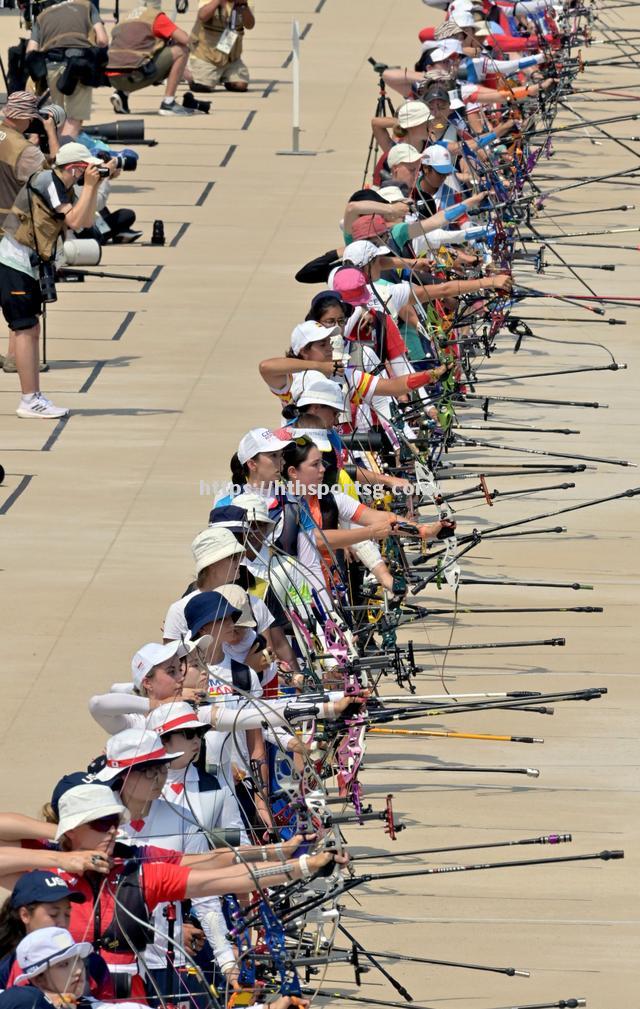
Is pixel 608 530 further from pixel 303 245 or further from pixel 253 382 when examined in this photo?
pixel 303 245

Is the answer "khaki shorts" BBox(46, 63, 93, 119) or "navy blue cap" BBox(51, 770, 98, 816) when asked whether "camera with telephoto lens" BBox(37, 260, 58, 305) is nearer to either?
"khaki shorts" BBox(46, 63, 93, 119)

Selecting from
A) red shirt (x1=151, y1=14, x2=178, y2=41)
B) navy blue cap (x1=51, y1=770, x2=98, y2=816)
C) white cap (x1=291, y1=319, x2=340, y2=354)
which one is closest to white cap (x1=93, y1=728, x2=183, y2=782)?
navy blue cap (x1=51, y1=770, x2=98, y2=816)

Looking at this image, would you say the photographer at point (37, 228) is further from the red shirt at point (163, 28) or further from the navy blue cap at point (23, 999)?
the navy blue cap at point (23, 999)

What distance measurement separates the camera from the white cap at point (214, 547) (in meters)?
10.4

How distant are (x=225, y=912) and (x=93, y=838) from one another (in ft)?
3.16

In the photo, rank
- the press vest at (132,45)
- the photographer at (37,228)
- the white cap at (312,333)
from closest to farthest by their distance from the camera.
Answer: the white cap at (312,333) < the photographer at (37,228) < the press vest at (132,45)

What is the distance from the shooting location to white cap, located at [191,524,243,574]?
10.4m

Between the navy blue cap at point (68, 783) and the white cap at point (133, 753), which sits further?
the white cap at point (133, 753)

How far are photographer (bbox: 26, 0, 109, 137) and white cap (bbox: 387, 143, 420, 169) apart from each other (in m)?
6.29

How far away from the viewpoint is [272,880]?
27.2ft

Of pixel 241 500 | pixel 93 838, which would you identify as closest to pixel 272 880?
pixel 93 838

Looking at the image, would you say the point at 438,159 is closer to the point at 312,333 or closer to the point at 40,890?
the point at 312,333

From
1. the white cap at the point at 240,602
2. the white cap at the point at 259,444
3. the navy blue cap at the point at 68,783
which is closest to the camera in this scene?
the navy blue cap at the point at 68,783

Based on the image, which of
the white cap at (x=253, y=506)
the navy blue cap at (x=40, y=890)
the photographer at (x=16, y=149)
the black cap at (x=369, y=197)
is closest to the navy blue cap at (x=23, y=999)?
the navy blue cap at (x=40, y=890)
